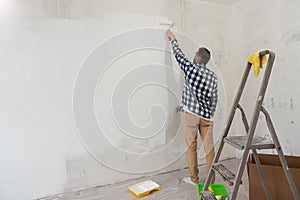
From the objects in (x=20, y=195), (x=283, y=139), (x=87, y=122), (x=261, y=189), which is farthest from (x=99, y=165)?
(x=283, y=139)

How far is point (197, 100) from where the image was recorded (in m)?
2.20

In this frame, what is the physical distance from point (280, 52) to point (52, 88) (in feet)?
8.17

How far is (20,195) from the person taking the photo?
2002 millimetres

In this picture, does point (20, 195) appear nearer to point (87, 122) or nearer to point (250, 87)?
point (87, 122)

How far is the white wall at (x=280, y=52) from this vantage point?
2266 mm

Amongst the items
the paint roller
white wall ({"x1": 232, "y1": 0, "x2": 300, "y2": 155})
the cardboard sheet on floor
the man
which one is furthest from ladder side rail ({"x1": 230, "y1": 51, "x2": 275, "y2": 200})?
the paint roller

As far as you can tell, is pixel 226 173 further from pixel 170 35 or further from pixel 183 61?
pixel 170 35

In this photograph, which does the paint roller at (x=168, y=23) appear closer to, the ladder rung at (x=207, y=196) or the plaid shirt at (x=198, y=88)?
the plaid shirt at (x=198, y=88)

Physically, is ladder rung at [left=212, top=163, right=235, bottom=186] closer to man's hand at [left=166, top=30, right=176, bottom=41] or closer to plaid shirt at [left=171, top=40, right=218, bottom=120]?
plaid shirt at [left=171, top=40, right=218, bottom=120]

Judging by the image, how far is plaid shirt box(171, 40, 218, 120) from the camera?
2.11m

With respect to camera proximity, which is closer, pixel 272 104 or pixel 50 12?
pixel 50 12

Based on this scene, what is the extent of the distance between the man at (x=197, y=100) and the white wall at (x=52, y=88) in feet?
1.33

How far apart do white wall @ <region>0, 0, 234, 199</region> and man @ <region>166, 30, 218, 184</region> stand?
40cm

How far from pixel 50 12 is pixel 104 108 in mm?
1065
